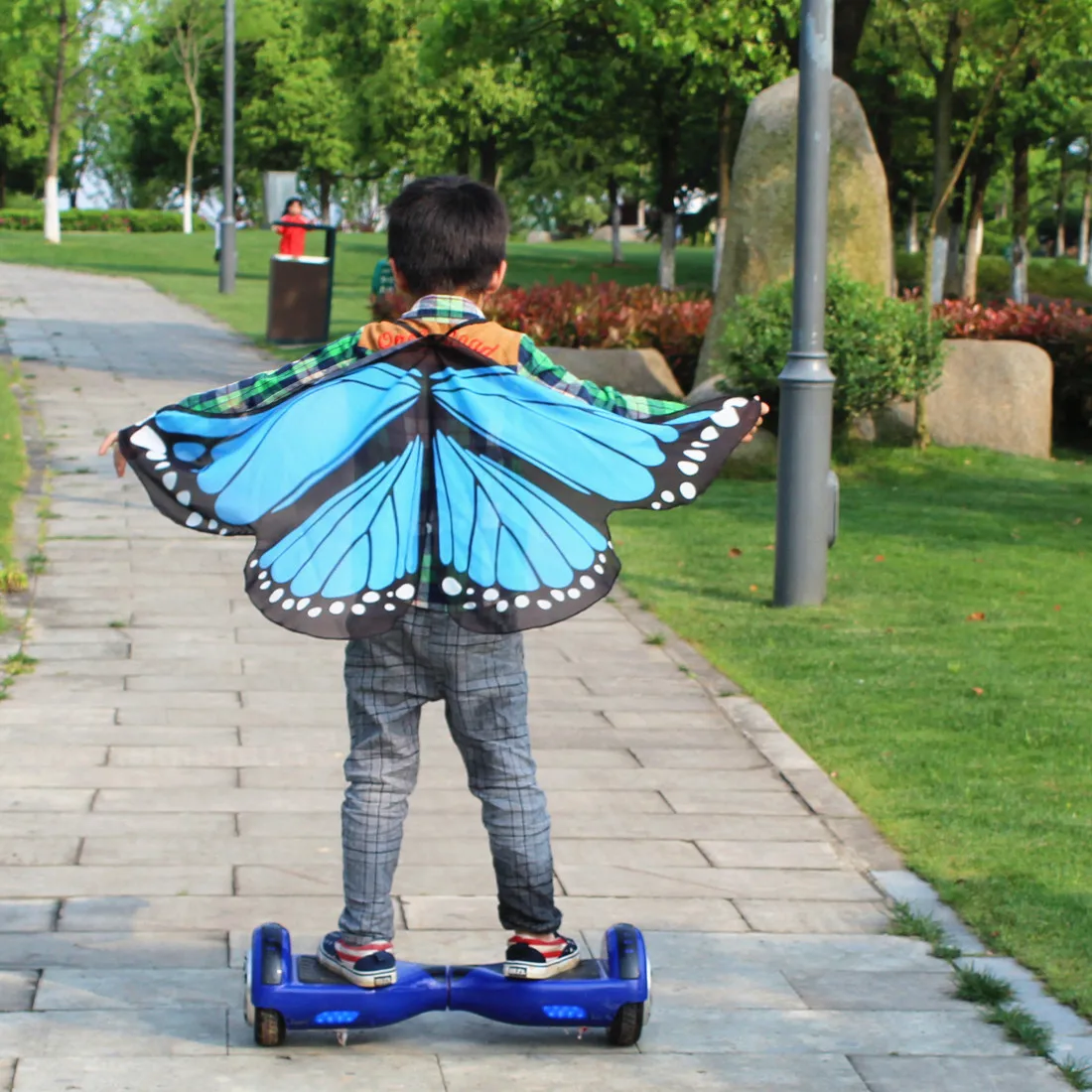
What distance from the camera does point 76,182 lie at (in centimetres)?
8750

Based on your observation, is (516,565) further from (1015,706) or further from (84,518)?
(84,518)

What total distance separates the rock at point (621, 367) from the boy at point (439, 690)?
12.3 m

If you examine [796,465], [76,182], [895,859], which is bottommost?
[895,859]

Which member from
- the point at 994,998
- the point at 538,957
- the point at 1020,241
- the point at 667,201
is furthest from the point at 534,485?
the point at 667,201

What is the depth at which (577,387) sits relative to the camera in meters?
3.62

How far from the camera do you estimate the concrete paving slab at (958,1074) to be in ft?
11.5

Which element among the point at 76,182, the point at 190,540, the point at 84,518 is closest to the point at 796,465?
the point at 190,540

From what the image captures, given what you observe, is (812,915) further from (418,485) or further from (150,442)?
(150,442)

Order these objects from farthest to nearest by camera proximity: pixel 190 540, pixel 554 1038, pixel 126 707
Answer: pixel 190 540 → pixel 126 707 → pixel 554 1038

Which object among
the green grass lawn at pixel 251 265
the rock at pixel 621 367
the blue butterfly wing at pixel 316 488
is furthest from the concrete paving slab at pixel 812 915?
the green grass lawn at pixel 251 265

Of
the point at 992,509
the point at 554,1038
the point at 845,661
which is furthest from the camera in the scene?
the point at 992,509

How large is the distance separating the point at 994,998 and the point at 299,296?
17.1 metres

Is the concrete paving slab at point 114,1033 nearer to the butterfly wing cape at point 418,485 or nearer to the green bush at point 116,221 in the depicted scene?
the butterfly wing cape at point 418,485

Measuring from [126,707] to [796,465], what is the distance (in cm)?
371
